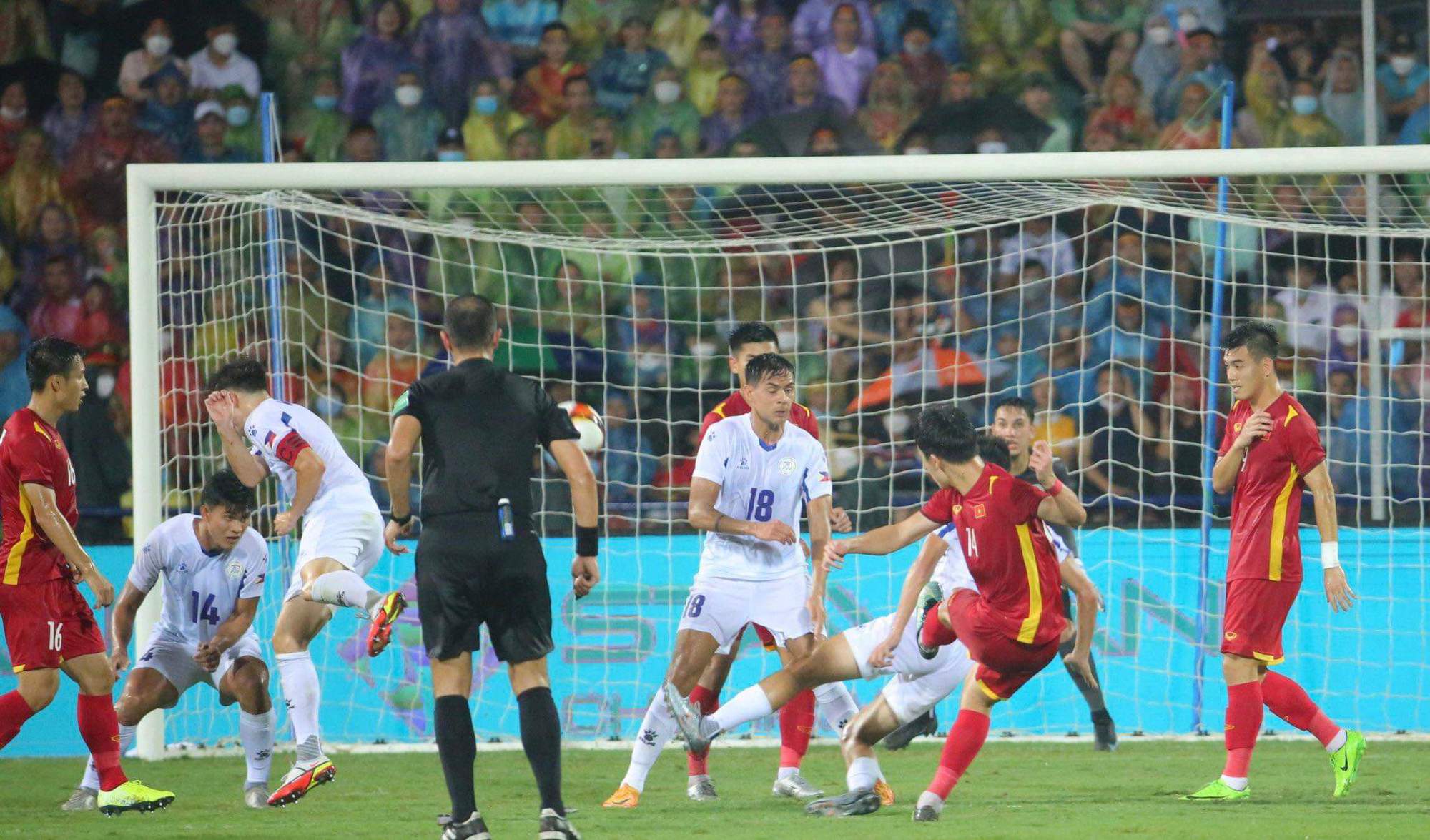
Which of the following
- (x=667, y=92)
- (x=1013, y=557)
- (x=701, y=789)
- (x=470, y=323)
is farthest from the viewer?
(x=667, y=92)

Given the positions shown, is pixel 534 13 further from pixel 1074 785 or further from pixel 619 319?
pixel 1074 785

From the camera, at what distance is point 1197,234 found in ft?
34.9

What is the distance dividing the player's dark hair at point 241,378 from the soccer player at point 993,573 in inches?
107

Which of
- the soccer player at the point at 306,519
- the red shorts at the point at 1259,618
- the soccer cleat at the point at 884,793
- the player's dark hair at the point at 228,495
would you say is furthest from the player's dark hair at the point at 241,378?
the red shorts at the point at 1259,618

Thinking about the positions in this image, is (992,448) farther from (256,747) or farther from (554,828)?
(256,747)

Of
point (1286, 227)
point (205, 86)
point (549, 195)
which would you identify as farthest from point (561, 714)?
point (205, 86)

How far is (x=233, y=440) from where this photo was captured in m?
6.90

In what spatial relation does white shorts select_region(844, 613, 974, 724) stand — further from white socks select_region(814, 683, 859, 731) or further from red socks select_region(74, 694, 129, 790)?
red socks select_region(74, 694, 129, 790)

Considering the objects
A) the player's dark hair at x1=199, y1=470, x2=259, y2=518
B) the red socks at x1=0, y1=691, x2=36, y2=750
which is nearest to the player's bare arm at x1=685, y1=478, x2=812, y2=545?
the player's dark hair at x1=199, y1=470, x2=259, y2=518

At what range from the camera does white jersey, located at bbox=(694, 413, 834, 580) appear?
6.69m

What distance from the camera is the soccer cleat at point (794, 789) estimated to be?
22.3 feet

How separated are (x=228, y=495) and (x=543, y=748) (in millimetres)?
2467

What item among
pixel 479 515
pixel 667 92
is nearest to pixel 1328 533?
pixel 479 515

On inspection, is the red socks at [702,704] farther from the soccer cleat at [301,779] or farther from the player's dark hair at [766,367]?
the soccer cleat at [301,779]
